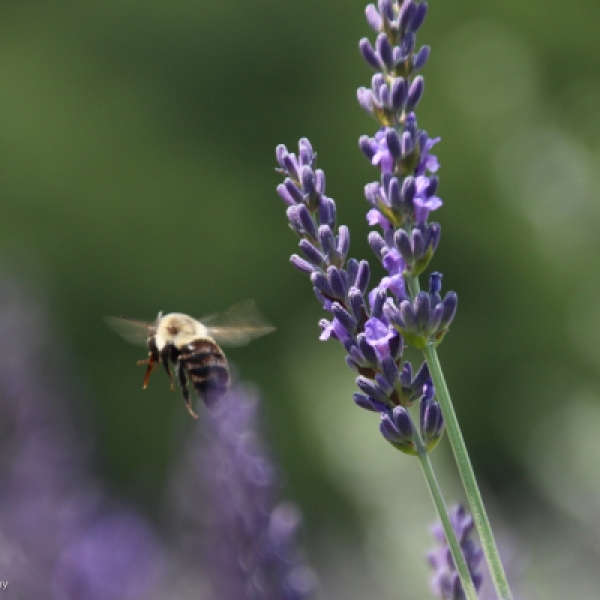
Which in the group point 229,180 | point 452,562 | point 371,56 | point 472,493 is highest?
point 229,180

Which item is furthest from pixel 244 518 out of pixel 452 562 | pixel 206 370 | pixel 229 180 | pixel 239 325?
pixel 229 180

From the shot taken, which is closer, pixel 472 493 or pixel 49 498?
pixel 472 493

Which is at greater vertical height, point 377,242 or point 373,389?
point 377,242

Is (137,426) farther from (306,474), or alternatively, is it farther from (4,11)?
(4,11)

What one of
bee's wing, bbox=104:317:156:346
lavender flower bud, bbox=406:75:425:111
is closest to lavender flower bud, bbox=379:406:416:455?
lavender flower bud, bbox=406:75:425:111

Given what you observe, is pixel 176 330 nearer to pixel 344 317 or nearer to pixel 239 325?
pixel 239 325
